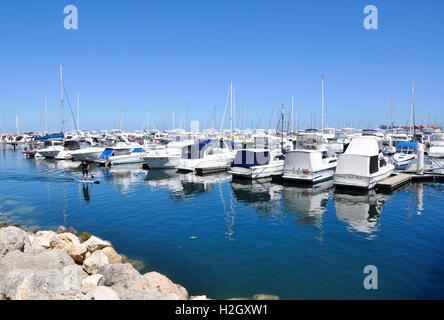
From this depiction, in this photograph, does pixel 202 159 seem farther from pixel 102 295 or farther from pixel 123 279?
pixel 102 295

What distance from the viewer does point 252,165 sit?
3069 centimetres

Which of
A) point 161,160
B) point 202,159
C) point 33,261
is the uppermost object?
point 202,159

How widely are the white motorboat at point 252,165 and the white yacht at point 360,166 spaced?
26.2ft

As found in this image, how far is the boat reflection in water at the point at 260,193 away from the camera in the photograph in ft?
68.8

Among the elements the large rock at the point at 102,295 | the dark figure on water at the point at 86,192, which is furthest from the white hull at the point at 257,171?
the large rock at the point at 102,295

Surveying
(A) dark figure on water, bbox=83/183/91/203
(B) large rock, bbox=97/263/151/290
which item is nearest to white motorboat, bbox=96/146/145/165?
(A) dark figure on water, bbox=83/183/91/203

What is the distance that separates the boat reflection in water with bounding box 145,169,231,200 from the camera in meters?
26.2

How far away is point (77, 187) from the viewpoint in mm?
27969

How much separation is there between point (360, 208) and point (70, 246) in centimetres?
1694

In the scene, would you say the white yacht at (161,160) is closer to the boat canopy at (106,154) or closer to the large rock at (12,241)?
the boat canopy at (106,154)

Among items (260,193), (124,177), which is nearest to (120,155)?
(124,177)

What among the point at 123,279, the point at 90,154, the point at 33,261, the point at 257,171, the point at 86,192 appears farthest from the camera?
the point at 90,154
